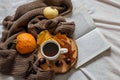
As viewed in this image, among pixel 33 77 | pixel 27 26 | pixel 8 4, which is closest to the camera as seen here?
pixel 33 77

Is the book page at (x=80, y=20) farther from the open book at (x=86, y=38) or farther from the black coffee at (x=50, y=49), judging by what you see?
the black coffee at (x=50, y=49)

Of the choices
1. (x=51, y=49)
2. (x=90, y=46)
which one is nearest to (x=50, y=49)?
(x=51, y=49)

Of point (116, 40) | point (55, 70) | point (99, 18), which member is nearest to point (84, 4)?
point (99, 18)

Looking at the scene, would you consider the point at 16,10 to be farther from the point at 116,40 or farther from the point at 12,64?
the point at 116,40

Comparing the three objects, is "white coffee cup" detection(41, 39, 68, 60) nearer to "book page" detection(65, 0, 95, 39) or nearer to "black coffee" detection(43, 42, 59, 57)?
"black coffee" detection(43, 42, 59, 57)

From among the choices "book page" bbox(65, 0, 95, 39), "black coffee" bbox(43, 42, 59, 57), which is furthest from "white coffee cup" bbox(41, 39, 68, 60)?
"book page" bbox(65, 0, 95, 39)
